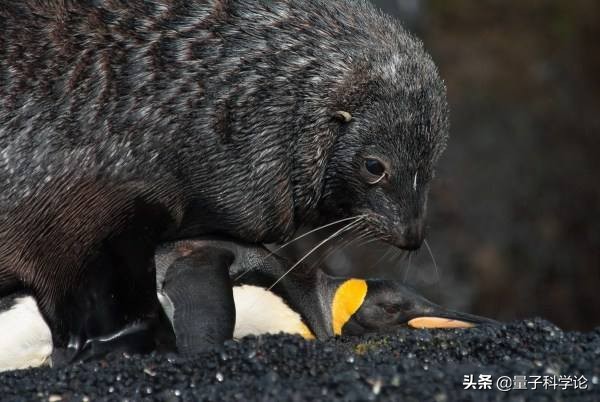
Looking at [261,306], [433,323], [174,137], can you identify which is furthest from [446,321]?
[174,137]

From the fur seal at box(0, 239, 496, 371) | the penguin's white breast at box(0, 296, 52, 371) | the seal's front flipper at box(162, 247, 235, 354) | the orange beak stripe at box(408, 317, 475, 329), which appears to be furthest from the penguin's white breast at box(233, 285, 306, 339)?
the penguin's white breast at box(0, 296, 52, 371)

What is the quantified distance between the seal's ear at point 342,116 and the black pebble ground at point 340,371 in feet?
4.70

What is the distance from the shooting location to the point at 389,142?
665cm

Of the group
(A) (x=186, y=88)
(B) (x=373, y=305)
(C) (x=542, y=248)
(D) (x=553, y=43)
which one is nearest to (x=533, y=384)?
(B) (x=373, y=305)

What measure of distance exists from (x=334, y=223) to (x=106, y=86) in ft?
5.45

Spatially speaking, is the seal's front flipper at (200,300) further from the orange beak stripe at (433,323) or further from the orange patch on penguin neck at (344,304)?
the orange beak stripe at (433,323)

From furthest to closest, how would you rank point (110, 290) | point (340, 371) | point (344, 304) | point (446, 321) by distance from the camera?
point (344, 304), point (446, 321), point (110, 290), point (340, 371)

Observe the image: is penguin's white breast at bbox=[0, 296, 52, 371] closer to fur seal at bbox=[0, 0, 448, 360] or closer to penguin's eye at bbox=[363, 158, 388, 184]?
fur seal at bbox=[0, 0, 448, 360]

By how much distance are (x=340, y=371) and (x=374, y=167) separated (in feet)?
6.85

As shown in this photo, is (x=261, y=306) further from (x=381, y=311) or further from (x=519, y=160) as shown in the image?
(x=519, y=160)

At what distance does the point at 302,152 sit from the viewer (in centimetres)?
663

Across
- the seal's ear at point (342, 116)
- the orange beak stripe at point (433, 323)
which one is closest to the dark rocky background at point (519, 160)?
the orange beak stripe at point (433, 323)

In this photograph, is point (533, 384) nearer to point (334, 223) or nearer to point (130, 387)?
point (130, 387)

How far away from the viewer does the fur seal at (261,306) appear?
617cm
